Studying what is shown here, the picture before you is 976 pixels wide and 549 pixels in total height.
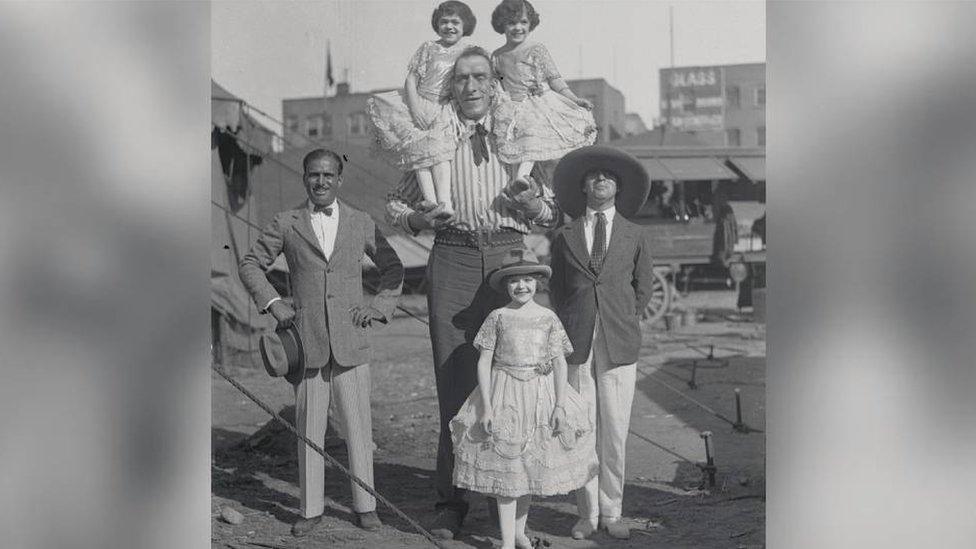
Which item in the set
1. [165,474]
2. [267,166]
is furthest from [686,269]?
[165,474]

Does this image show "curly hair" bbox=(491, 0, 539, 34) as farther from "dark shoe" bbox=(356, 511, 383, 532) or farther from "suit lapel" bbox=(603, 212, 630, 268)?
"dark shoe" bbox=(356, 511, 383, 532)

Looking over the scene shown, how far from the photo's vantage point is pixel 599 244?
3711 millimetres

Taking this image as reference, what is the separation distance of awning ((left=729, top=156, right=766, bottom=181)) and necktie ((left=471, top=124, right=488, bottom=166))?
1.48 metres

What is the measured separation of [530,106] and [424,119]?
15.0 inches

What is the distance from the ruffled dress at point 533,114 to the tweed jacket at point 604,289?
0.29 metres

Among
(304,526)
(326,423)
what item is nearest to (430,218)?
(326,423)

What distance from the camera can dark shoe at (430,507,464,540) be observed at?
12.5ft

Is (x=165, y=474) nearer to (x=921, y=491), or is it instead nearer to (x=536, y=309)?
(x=536, y=309)

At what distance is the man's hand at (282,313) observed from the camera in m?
3.71

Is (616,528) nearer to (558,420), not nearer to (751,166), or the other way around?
(558,420)

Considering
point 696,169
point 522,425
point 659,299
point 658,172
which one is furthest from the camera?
point 659,299

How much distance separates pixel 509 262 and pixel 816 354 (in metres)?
1.10

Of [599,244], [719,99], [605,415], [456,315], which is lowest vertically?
[605,415]

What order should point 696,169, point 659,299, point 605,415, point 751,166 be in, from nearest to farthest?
point 605,415, point 751,166, point 696,169, point 659,299
